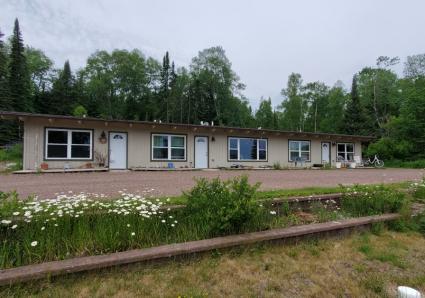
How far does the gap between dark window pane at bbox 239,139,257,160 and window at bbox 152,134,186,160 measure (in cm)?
370

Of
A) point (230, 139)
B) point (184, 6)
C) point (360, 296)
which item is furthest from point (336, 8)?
point (360, 296)

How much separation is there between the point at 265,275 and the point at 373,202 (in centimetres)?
276

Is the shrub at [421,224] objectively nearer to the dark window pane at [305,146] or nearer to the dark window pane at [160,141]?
the dark window pane at [160,141]

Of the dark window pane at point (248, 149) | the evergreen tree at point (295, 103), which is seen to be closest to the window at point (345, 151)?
the dark window pane at point (248, 149)

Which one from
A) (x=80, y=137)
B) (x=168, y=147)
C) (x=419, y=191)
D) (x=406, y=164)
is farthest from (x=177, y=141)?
(x=406, y=164)

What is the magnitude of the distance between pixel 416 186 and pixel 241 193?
182 inches

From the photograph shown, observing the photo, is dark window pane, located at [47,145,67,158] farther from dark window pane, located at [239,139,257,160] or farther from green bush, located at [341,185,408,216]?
green bush, located at [341,185,408,216]

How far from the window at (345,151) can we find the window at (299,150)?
10.5 ft

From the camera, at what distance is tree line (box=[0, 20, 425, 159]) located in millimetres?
34625

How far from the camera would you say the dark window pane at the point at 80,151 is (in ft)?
39.1

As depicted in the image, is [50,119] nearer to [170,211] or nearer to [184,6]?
[184,6]

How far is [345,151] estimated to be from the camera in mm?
19562

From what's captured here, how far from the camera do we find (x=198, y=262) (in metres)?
2.52

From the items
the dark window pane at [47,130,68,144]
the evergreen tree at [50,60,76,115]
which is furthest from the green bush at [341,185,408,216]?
the evergreen tree at [50,60,76,115]
